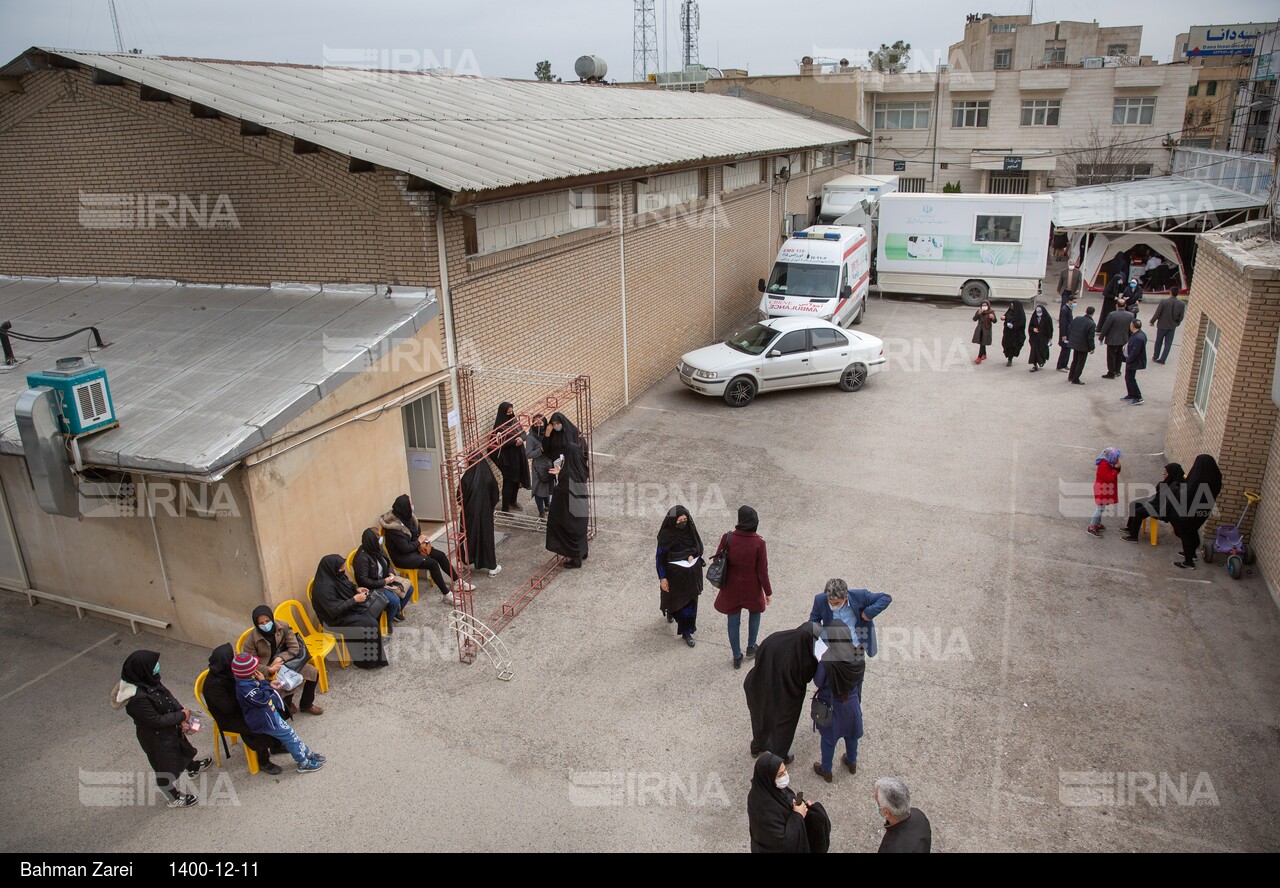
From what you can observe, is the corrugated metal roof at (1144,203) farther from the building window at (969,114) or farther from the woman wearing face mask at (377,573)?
the woman wearing face mask at (377,573)

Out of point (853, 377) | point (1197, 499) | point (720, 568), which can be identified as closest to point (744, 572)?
point (720, 568)

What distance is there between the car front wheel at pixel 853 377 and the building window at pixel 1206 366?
5.98 meters

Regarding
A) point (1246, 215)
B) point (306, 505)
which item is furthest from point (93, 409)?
point (1246, 215)

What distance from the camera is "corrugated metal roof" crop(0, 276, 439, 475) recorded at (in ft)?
25.1

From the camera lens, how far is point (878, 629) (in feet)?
29.3

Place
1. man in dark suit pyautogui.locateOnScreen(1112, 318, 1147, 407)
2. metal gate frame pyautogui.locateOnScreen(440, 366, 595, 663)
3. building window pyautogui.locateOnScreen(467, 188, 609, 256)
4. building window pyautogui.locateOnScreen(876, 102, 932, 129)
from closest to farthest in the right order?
metal gate frame pyautogui.locateOnScreen(440, 366, 595, 663) → building window pyautogui.locateOnScreen(467, 188, 609, 256) → man in dark suit pyautogui.locateOnScreen(1112, 318, 1147, 407) → building window pyautogui.locateOnScreen(876, 102, 932, 129)

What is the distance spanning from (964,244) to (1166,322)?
693 cm

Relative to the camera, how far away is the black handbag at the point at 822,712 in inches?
256

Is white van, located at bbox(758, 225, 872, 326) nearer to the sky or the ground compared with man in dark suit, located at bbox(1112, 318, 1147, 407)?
nearer to the sky

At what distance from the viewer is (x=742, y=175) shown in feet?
73.3

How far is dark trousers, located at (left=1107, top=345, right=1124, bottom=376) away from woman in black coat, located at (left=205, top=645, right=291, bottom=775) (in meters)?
16.6

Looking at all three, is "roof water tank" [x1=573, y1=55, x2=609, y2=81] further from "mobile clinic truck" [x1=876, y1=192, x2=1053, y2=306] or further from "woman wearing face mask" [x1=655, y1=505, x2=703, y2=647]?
"woman wearing face mask" [x1=655, y1=505, x2=703, y2=647]

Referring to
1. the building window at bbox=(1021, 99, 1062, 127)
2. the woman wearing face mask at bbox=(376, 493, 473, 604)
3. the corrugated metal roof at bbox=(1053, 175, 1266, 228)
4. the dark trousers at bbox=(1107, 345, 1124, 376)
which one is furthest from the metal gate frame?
the building window at bbox=(1021, 99, 1062, 127)

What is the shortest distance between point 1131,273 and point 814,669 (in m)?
23.8
